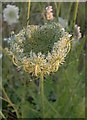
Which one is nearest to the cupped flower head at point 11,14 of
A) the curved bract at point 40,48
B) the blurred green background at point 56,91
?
the blurred green background at point 56,91

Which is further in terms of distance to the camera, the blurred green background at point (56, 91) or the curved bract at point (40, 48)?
the blurred green background at point (56, 91)

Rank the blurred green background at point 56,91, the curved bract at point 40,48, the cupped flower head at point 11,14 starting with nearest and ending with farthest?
1. the curved bract at point 40,48
2. the blurred green background at point 56,91
3. the cupped flower head at point 11,14

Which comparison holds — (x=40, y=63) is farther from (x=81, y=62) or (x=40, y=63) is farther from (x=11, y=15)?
(x=81, y=62)

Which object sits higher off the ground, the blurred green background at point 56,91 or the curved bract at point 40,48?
the curved bract at point 40,48

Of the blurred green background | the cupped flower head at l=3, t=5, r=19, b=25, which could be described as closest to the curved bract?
the blurred green background

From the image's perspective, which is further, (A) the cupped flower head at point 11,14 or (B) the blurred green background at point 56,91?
(A) the cupped flower head at point 11,14

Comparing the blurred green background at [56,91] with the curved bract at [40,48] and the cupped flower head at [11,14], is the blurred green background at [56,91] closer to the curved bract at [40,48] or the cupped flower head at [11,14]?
the cupped flower head at [11,14]

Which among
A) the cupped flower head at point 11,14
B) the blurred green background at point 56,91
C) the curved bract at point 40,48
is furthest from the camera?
the cupped flower head at point 11,14
